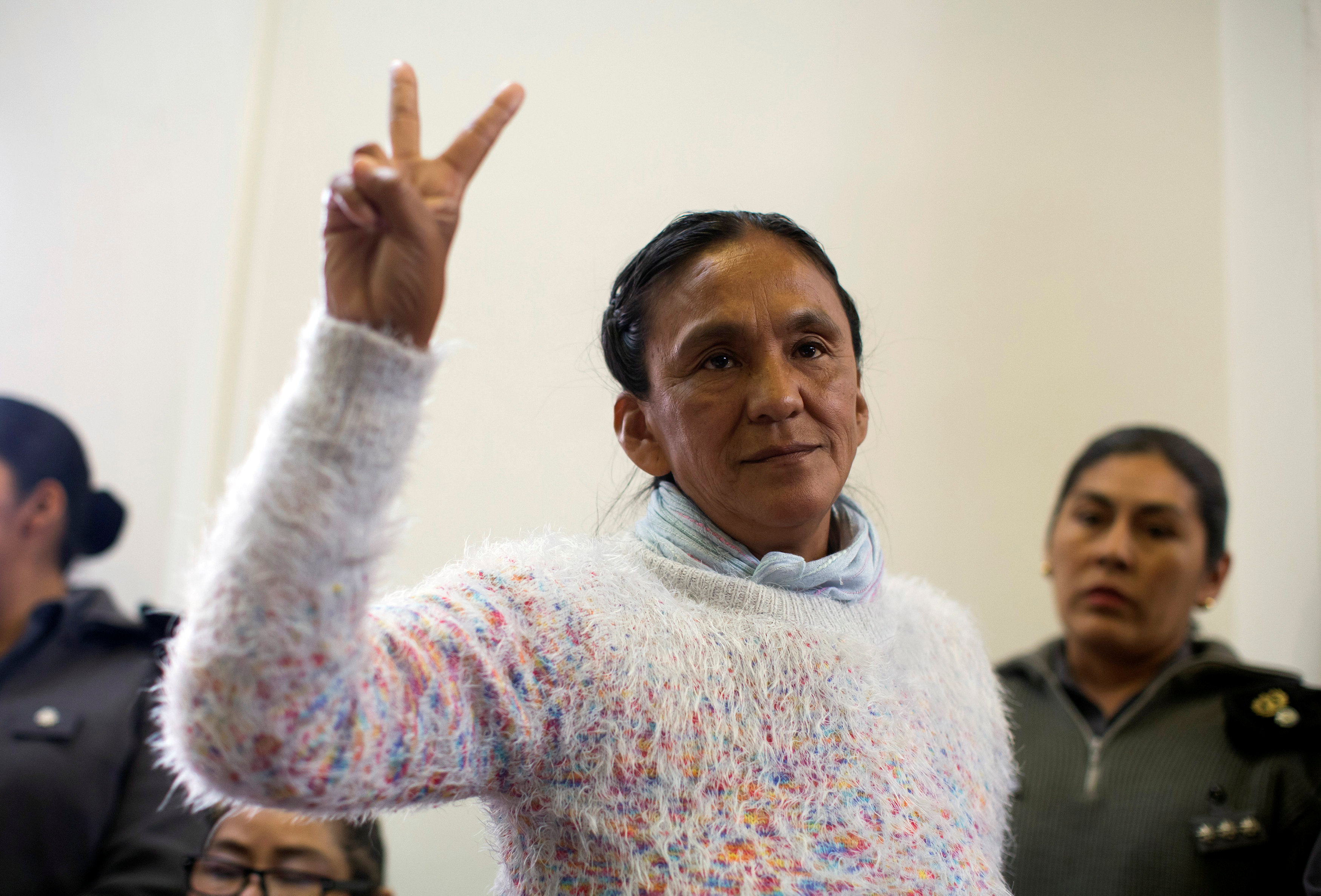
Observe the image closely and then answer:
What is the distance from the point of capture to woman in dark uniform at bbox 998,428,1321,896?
4.95 feet

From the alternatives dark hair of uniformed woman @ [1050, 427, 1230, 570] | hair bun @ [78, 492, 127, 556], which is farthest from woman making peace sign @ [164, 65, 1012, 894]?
hair bun @ [78, 492, 127, 556]

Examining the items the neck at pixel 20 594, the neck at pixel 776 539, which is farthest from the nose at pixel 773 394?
the neck at pixel 20 594

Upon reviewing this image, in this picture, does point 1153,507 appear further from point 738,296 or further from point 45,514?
point 45,514

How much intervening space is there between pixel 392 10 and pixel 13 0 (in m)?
0.96

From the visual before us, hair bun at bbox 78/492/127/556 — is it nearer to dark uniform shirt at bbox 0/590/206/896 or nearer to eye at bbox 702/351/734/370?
dark uniform shirt at bbox 0/590/206/896

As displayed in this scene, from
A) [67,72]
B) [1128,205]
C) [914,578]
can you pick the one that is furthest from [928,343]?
[67,72]

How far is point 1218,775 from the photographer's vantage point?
1579 mm

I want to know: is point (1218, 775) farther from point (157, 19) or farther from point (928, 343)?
point (157, 19)

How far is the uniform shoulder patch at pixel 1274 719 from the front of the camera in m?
1.59

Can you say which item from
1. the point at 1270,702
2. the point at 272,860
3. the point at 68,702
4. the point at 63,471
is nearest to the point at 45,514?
the point at 63,471

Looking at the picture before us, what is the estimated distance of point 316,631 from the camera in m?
0.59

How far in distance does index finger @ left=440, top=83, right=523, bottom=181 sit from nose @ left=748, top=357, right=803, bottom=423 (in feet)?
1.01

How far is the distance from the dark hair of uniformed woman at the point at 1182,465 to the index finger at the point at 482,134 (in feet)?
4.87

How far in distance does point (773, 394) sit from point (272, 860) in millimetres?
928
